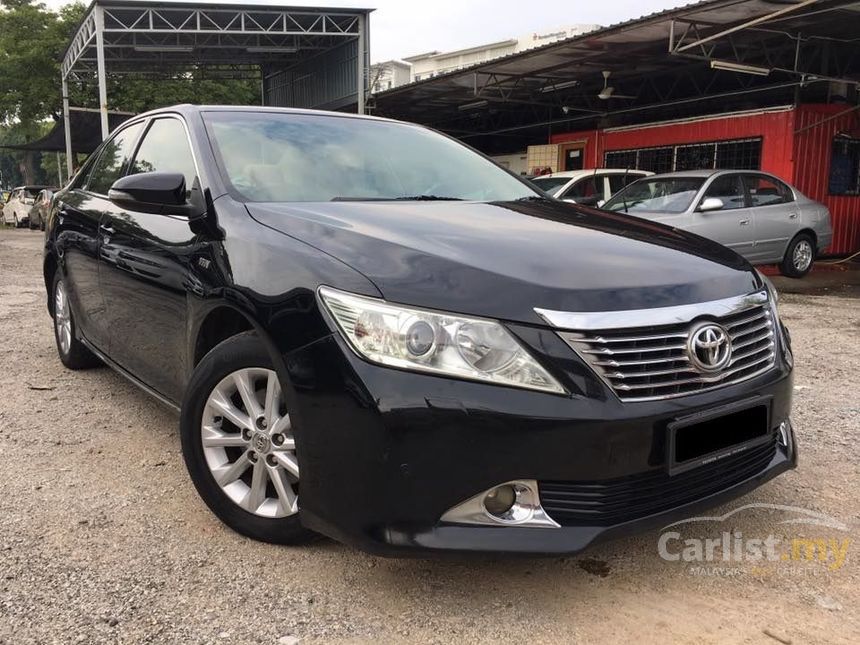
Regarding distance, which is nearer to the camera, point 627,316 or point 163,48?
point 627,316

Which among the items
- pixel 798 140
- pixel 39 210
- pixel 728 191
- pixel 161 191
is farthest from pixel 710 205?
pixel 39 210

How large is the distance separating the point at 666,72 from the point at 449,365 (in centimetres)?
1380

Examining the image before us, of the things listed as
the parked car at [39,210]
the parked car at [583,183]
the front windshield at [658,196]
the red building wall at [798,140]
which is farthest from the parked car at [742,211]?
the parked car at [39,210]

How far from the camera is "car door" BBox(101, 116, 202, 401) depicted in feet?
9.19

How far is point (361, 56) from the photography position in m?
18.1

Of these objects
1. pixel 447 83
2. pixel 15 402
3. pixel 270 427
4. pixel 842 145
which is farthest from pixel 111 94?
pixel 270 427

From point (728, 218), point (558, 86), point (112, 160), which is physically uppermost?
point (558, 86)

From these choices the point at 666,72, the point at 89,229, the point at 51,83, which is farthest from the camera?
the point at 51,83

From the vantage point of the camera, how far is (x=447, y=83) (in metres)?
15.4

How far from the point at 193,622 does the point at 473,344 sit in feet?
3.65

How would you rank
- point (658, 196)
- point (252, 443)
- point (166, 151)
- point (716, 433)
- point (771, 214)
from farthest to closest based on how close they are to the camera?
point (771, 214)
point (658, 196)
point (166, 151)
point (252, 443)
point (716, 433)

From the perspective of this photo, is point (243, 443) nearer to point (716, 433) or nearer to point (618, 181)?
point (716, 433)

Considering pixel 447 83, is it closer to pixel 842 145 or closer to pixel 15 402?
pixel 842 145

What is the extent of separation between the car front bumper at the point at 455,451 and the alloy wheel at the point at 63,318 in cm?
315
